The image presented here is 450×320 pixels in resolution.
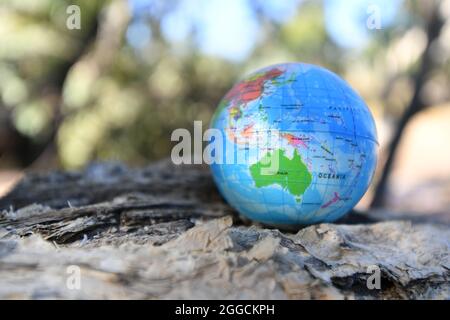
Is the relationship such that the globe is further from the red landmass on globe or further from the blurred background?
the blurred background

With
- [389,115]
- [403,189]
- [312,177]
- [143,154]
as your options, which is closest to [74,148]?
[143,154]

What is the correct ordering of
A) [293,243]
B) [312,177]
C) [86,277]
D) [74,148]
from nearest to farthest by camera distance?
1. [86,277]
2. [293,243]
3. [312,177]
4. [74,148]

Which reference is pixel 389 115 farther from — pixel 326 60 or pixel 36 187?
pixel 36 187

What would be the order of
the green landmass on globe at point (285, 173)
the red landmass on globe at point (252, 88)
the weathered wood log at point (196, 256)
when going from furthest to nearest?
the red landmass on globe at point (252, 88)
the green landmass on globe at point (285, 173)
the weathered wood log at point (196, 256)

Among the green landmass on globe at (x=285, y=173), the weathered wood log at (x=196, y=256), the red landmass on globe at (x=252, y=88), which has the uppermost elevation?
the red landmass on globe at (x=252, y=88)

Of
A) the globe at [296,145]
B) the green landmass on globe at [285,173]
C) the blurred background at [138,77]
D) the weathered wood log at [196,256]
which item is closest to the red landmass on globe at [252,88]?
the globe at [296,145]

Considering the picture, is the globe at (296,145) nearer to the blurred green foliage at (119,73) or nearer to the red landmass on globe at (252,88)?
the red landmass on globe at (252,88)
